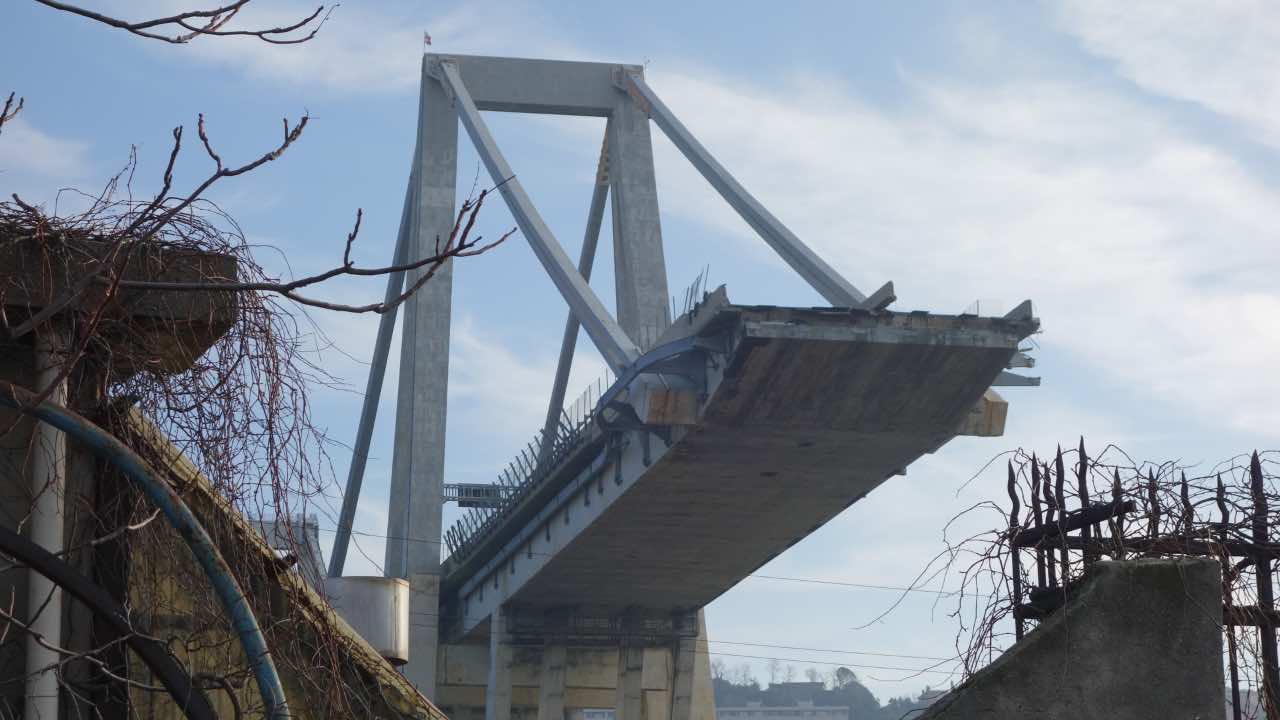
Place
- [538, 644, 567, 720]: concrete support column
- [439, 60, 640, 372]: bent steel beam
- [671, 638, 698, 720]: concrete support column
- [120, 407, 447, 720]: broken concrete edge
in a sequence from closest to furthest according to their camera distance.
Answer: [120, 407, 447, 720]: broken concrete edge
[439, 60, 640, 372]: bent steel beam
[538, 644, 567, 720]: concrete support column
[671, 638, 698, 720]: concrete support column

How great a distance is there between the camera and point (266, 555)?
439 centimetres

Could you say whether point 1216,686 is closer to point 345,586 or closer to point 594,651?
point 345,586

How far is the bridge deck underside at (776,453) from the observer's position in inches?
988

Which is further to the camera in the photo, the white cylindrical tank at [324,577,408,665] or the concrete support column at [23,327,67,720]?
the white cylindrical tank at [324,577,408,665]

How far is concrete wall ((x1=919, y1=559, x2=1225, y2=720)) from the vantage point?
171 inches

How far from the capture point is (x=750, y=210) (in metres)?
37.7

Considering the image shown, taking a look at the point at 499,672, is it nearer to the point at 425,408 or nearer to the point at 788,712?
the point at 425,408

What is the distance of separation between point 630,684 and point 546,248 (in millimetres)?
11191

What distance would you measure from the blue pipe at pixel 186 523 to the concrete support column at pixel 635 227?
3486 centimetres

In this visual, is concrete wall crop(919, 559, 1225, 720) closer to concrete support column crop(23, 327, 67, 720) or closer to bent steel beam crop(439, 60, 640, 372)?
concrete support column crop(23, 327, 67, 720)

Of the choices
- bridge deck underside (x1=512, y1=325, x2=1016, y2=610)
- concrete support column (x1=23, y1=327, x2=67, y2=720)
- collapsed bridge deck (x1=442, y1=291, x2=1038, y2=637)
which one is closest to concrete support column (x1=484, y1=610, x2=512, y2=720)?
collapsed bridge deck (x1=442, y1=291, x2=1038, y2=637)

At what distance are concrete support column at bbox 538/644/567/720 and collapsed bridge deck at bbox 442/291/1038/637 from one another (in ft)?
7.72

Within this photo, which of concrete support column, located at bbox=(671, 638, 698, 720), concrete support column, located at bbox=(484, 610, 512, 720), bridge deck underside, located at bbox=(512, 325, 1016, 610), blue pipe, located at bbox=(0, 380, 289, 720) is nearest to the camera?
blue pipe, located at bbox=(0, 380, 289, 720)

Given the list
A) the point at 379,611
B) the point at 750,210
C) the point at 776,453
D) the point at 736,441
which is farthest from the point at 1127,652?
the point at 750,210
